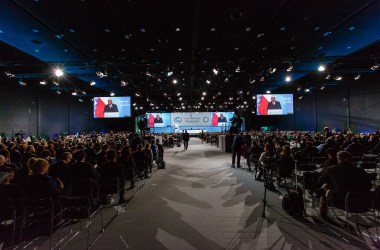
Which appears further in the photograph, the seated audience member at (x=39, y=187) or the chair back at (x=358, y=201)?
the chair back at (x=358, y=201)

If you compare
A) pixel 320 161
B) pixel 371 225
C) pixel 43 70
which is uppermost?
pixel 43 70

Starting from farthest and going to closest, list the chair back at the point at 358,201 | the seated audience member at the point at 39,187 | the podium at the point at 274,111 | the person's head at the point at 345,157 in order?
the podium at the point at 274,111, the person's head at the point at 345,157, the chair back at the point at 358,201, the seated audience member at the point at 39,187

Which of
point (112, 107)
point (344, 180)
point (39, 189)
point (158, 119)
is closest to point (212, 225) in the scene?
point (344, 180)

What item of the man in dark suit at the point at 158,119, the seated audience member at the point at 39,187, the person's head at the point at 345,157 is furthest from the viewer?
the man in dark suit at the point at 158,119

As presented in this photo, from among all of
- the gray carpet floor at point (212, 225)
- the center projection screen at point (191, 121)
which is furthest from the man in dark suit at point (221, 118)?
the gray carpet floor at point (212, 225)

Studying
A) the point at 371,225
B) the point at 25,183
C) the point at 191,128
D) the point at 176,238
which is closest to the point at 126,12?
the point at 25,183

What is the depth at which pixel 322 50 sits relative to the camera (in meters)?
12.5

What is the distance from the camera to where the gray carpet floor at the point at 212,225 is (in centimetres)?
329

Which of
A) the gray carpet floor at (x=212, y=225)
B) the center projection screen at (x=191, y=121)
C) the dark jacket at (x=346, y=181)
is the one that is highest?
the center projection screen at (x=191, y=121)

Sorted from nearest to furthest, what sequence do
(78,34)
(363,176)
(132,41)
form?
(363,176)
(78,34)
(132,41)

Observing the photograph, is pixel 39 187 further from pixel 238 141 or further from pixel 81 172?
pixel 238 141

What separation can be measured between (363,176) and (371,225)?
1116mm

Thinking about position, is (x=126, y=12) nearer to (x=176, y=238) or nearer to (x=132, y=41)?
(x=132, y=41)

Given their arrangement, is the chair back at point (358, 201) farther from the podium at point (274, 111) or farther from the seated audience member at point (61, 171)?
the podium at point (274, 111)
